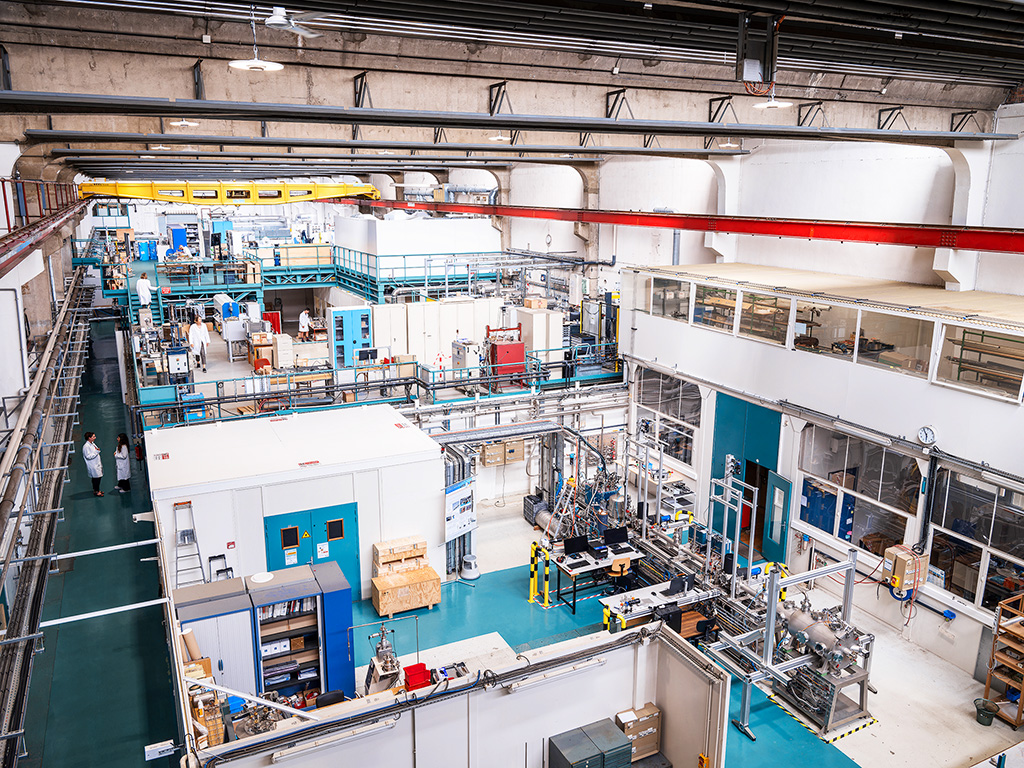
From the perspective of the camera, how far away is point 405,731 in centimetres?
615

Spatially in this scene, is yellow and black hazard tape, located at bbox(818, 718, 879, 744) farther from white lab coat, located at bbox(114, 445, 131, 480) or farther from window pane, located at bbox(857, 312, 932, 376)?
white lab coat, located at bbox(114, 445, 131, 480)

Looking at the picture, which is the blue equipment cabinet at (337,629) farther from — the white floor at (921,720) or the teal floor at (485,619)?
the white floor at (921,720)

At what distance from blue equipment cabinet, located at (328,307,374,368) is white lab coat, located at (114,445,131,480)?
5.00 metres

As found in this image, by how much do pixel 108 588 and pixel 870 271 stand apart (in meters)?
14.2

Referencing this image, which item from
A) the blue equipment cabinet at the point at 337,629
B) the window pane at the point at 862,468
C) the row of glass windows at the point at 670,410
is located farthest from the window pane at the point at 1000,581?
the blue equipment cabinet at the point at 337,629

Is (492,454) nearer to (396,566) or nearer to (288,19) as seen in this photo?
(396,566)

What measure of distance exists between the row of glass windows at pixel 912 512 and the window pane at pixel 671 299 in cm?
346

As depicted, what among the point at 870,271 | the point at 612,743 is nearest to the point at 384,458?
the point at 612,743

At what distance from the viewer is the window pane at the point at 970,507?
934 cm

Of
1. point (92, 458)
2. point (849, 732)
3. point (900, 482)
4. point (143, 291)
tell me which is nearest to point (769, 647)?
point (849, 732)

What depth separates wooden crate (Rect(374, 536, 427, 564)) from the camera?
36.4ft

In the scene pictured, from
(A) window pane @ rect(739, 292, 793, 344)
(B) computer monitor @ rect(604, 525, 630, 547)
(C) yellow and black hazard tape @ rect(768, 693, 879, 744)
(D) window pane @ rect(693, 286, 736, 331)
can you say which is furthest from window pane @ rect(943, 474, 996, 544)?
(D) window pane @ rect(693, 286, 736, 331)

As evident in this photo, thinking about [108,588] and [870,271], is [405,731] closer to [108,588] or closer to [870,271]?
[108,588]

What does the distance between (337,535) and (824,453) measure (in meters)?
7.88
